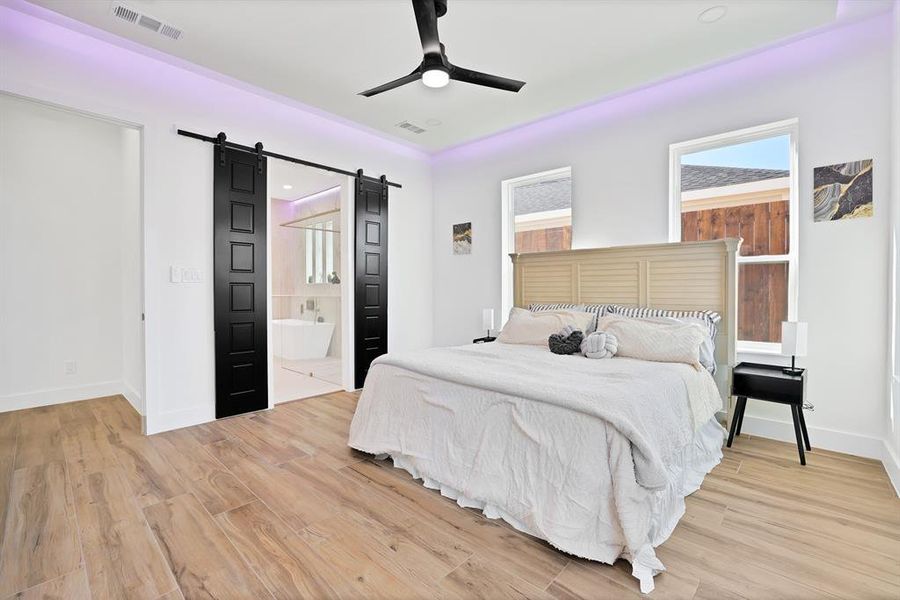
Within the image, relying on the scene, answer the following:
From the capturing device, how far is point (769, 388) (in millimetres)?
2812

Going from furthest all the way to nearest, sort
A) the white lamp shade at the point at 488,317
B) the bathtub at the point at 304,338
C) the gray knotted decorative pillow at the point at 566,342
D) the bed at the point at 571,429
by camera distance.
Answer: the bathtub at the point at 304,338 → the white lamp shade at the point at 488,317 → the gray knotted decorative pillow at the point at 566,342 → the bed at the point at 571,429

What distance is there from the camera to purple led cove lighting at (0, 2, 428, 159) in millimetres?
2732

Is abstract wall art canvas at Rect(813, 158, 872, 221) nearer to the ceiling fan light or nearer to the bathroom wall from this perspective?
the ceiling fan light

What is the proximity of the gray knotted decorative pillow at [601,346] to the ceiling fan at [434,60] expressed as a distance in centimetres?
179

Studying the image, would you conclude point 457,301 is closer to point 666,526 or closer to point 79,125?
point 666,526

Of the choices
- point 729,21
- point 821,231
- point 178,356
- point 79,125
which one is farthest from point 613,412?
point 79,125

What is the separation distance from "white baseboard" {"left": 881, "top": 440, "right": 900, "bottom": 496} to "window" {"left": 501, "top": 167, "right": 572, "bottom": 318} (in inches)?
108

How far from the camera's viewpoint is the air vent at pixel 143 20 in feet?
8.70

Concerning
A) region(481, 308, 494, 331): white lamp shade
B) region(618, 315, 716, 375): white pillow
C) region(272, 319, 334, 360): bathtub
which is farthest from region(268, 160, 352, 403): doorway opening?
region(618, 315, 716, 375): white pillow

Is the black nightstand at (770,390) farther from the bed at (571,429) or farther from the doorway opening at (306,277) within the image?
the doorway opening at (306,277)

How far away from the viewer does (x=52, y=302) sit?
411cm

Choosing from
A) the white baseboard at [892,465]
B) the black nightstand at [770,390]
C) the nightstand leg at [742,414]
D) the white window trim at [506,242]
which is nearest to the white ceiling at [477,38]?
the white window trim at [506,242]

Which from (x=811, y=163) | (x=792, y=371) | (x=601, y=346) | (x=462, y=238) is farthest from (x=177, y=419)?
(x=811, y=163)

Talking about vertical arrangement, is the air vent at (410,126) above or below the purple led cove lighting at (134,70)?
above
